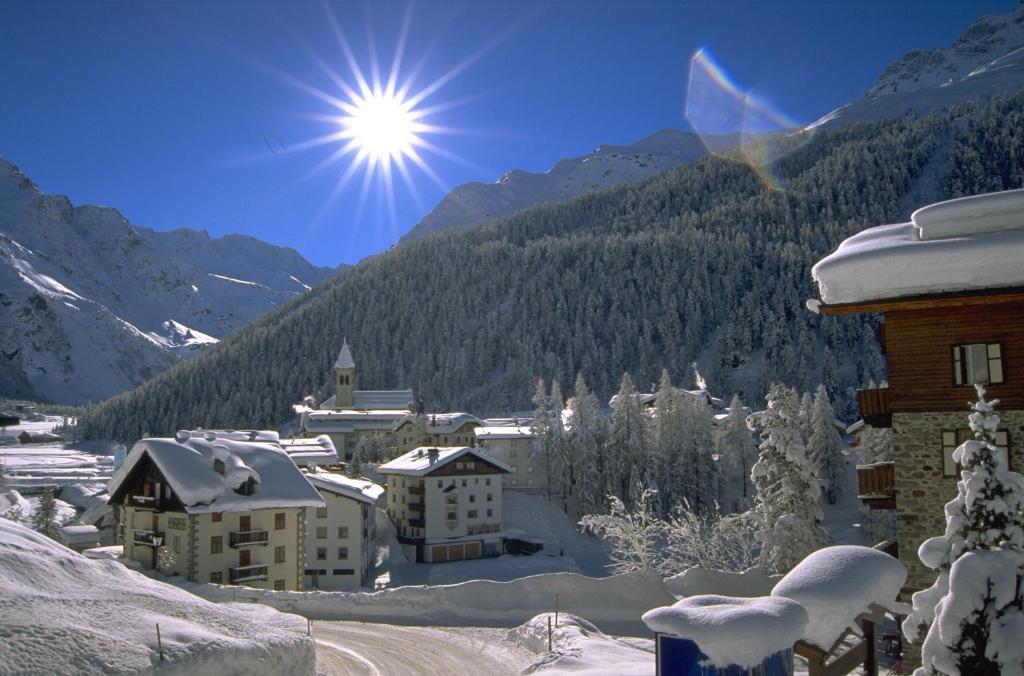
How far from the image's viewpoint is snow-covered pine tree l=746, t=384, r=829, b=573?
31.3m

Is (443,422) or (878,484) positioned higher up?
(443,422)

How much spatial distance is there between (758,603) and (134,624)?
33.7 feet

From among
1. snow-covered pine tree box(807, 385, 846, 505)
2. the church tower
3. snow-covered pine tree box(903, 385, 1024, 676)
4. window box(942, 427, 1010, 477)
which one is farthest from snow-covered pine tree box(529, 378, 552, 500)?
snow-covered pine tree box(903, 385, 1024, 676)

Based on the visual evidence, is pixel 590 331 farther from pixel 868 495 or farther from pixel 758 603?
pixel 758 603

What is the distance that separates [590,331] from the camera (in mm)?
167500

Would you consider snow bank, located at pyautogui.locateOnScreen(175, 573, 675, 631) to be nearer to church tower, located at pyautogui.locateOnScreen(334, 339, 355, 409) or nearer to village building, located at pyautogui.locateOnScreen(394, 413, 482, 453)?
village building, located at pyautogui.locateOnScreen(394, 413, 482, 453)

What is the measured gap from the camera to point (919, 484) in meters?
20.2

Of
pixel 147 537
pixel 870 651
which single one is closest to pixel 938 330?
pixel 870 651

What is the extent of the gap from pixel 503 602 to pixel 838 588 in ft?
68.9

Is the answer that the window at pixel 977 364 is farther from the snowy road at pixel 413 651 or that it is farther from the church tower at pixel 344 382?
the church tower at pixel 344 382

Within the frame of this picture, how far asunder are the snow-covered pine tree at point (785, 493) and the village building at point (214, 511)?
76.1ft

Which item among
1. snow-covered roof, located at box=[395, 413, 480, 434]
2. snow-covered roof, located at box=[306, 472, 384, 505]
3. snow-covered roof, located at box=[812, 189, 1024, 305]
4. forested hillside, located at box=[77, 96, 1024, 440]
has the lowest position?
snow-covered roof, located at box=[306, 472, 384, 505]

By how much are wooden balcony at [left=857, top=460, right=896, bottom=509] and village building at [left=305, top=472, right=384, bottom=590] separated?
40.2 metres

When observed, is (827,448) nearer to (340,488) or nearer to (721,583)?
(340,488)
